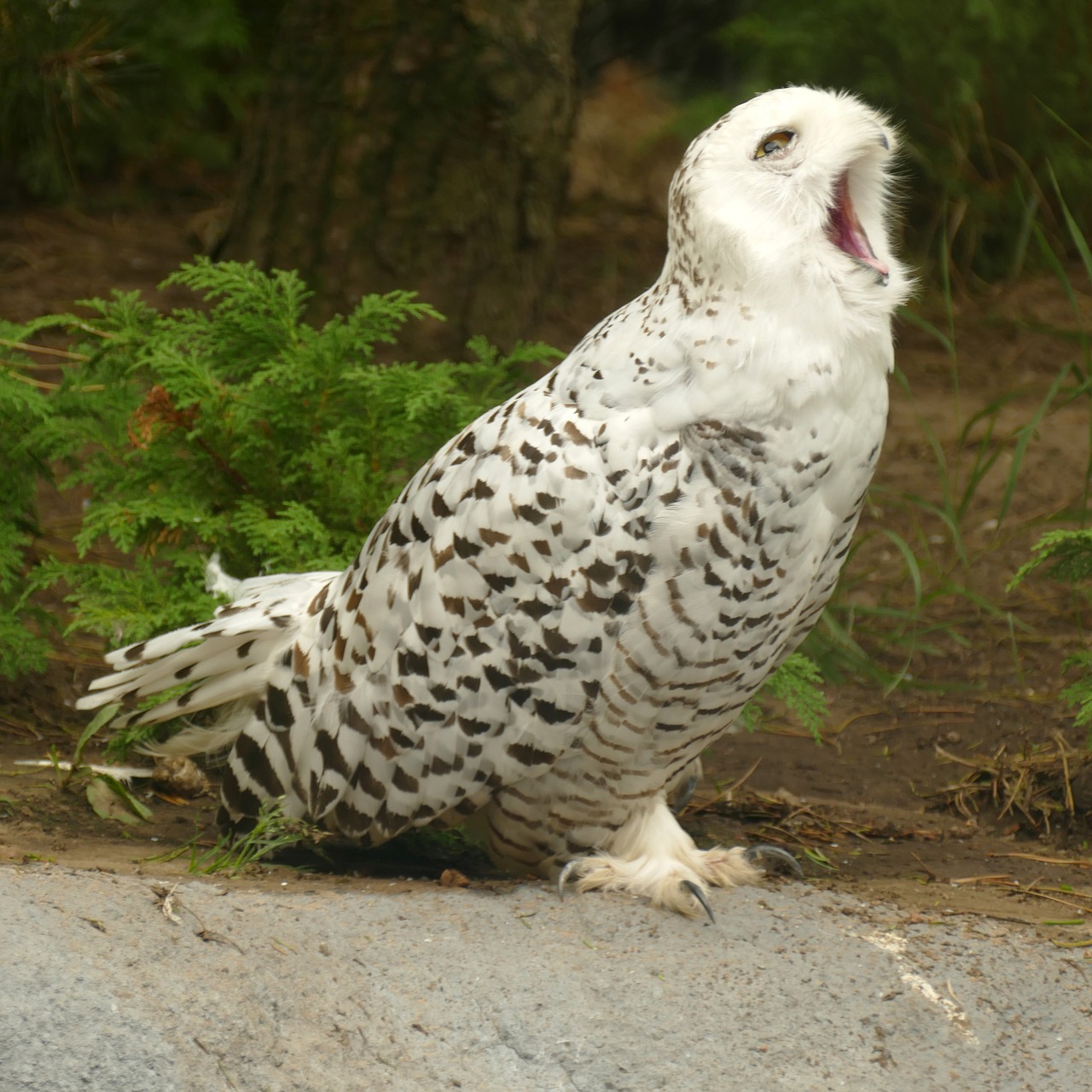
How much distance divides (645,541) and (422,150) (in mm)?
2743

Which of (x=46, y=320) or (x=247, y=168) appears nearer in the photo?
(x=46, y=320)

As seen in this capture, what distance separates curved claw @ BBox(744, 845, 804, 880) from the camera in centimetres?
342

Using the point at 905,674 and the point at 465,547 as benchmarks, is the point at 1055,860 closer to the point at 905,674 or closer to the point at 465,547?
the point at 905,674

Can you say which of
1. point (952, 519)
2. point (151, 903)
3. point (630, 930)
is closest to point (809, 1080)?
point (630, 930)

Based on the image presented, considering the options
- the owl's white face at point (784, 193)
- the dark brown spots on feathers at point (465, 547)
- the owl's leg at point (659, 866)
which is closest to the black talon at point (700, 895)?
the owl's leg at point (659, 866)

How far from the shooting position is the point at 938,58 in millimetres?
7785

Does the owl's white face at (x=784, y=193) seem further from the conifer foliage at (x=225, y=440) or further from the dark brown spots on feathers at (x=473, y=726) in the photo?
the conifer foliage at (x=225, y=440)


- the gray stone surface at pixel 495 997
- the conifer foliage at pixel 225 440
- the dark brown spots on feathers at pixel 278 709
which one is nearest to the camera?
the gray stone surface at pixel 495 997

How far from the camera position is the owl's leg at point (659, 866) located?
3127 millimetres

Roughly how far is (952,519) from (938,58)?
12.6ft

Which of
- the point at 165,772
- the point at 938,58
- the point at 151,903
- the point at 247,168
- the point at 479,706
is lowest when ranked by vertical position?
the point at 165,772

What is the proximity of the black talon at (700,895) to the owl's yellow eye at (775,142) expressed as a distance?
58.7 inches

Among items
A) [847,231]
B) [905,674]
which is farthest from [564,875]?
[905,674]

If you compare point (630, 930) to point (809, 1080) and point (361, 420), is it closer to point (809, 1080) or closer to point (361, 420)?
point (809, 1080)
